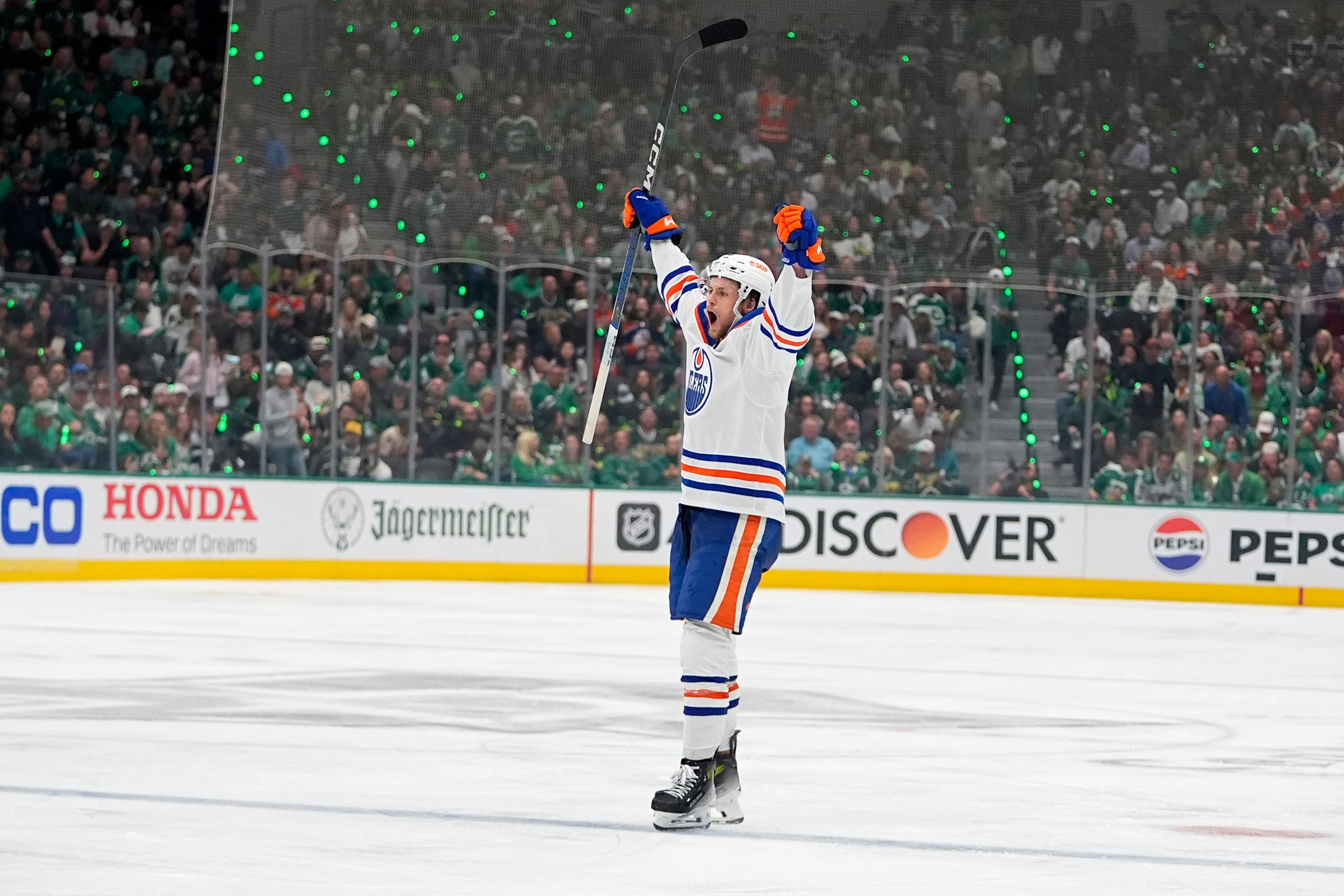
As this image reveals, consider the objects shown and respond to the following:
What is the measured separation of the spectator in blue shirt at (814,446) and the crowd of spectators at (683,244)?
0.8 inches

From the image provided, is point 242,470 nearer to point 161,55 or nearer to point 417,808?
point 161,55

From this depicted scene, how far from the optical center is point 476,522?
50.8 feet

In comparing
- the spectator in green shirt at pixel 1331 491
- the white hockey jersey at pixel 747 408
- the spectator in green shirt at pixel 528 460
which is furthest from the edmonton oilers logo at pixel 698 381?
the spectator in green shirt at pixel 1331 491

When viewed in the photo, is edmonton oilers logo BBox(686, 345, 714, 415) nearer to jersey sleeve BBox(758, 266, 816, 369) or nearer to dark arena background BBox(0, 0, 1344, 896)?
jersey sleeve BBox(758, 266, 816, 369)

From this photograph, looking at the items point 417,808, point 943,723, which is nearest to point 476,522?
point 943,723

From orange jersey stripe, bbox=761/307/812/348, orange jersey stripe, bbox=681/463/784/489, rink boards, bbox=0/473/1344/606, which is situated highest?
orange jersey stripe, bbox=761/307/812/348

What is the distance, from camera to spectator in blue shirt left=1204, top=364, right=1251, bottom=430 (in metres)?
15.1

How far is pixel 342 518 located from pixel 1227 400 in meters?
7.03

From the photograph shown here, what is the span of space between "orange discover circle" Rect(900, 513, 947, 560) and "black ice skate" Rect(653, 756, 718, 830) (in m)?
10.3

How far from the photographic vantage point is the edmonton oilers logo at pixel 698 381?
A: 5594mm

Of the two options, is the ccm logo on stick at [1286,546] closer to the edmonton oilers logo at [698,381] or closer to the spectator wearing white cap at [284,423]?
the spectator wearing white cap at [284,423]

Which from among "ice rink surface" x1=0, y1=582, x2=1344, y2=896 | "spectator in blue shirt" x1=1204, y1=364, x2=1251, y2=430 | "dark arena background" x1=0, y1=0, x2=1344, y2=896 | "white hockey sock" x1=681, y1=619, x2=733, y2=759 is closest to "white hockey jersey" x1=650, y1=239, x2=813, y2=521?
"white hockey sock" x1=681, y1=619, x2=733, y2=759

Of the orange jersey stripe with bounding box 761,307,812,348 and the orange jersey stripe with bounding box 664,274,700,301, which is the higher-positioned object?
the orange jersey stripe with bounding box 664,274,700,301

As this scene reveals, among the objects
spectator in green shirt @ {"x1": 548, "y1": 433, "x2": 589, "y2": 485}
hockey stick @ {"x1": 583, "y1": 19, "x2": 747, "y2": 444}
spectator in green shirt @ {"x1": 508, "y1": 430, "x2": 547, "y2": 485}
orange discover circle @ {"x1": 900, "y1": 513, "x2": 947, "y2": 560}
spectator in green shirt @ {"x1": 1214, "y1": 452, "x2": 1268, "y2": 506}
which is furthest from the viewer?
orange discover circle @ {"x1": 900, "y1": 513, "x2": 947, "y2": 560}
